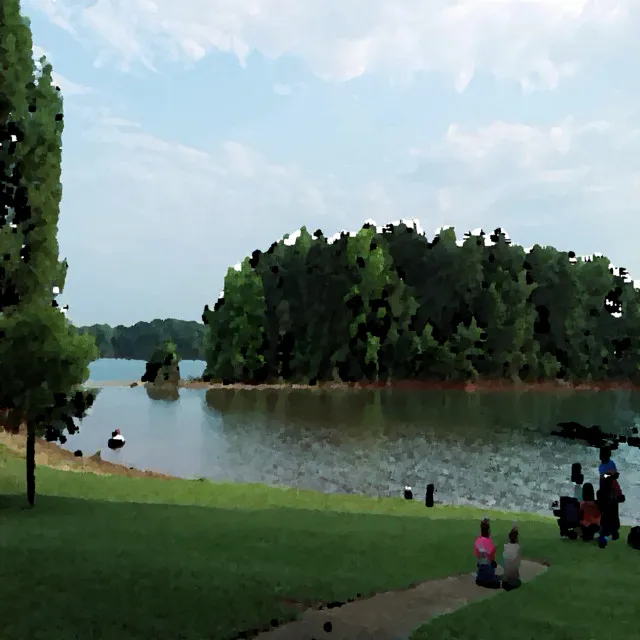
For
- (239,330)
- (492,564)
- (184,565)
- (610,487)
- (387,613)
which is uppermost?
(239,330)

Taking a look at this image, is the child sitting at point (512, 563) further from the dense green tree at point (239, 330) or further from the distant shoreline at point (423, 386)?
the dense green tree at point (239, 330)

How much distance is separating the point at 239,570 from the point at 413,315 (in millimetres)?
101267

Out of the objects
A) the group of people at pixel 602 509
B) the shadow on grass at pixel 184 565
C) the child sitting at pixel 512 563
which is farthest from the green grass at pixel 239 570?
the group of people at pixel 602 509

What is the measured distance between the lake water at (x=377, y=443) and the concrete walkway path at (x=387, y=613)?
11.6m

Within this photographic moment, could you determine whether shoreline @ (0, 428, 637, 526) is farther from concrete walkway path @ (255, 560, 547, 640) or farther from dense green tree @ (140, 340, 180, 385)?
dense green tree @ (140, 340, 180, 385)

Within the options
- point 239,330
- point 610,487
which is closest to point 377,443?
point 610,487

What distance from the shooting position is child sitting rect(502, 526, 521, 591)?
13039 mm

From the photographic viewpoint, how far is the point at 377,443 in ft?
165

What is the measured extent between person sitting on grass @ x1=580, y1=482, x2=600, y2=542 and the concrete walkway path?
5117mm

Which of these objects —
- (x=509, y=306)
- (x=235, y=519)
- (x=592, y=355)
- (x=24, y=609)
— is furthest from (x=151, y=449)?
(x=592, y=355)

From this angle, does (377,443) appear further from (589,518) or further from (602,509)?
(602,509)

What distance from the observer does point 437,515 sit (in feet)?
84.2

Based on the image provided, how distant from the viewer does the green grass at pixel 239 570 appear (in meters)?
9.88

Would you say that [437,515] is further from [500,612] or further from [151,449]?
[151,449]
